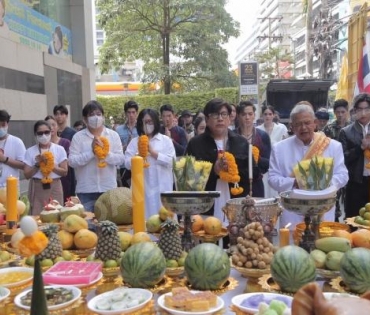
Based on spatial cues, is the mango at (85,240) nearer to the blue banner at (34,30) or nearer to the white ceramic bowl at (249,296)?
the white ceramic bowl at (249,296)

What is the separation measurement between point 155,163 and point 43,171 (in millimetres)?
1172

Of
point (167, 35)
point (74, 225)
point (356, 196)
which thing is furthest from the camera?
point (167, 35)

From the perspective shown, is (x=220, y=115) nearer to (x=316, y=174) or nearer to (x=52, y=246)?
(x=316, y=174)

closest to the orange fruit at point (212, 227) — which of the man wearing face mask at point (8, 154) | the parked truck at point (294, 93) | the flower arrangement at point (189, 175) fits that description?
the flower arrangement at point (189, 175)

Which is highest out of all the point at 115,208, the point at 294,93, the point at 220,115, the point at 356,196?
the point at 294,93

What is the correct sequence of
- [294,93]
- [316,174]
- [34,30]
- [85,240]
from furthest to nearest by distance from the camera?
1. [294,93]
2. [34,30]
3. [85,240]
4. [316,174]

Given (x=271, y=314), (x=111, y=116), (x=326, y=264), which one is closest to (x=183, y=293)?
(x=271, y=314)

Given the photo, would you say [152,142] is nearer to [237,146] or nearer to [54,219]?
[237,146]

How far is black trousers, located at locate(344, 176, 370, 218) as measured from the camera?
5066 millimetres

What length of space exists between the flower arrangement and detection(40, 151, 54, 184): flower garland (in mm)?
2530

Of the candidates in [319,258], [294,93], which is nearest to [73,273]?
[319,258]

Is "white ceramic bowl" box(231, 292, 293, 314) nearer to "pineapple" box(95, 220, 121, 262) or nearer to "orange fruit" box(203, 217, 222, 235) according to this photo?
"pineapple" box(95, 220, 121, 262)

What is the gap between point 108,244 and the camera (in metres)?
2.42

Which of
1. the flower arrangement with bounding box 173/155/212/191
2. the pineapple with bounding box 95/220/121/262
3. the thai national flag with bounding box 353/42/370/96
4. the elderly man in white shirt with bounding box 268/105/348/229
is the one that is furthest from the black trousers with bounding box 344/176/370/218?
the pineapple with bounding box 95/220/121/262
